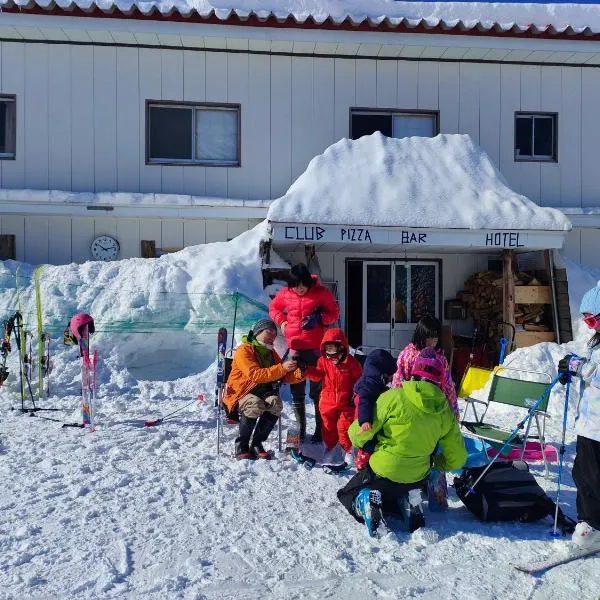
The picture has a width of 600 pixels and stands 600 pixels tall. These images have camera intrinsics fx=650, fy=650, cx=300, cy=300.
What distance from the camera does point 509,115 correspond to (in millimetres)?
12086

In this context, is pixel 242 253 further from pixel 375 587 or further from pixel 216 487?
pixel 375 587

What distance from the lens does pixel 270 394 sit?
6020 mm

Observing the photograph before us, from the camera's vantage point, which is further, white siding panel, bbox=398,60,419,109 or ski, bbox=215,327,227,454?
white siding panel, bbox=398,60,419,109

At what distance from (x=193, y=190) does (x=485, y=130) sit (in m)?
5.48

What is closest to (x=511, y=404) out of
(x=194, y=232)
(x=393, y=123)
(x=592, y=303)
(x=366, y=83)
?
(x=592, y=303)

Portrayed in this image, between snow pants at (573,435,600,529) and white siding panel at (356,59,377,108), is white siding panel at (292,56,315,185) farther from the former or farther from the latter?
snow pants at (573,435,600,529)

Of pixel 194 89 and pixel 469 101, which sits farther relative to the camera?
pixel 469 101

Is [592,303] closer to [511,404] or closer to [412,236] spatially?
[511,404]

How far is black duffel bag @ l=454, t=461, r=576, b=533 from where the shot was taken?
14.9 feet

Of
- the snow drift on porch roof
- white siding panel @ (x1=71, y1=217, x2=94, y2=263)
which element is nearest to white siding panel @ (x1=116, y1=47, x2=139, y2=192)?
white siding panel @ (x1=71, y1=217, x2=94, y2=263)

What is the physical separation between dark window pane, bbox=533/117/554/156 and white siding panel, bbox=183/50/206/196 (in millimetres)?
6248

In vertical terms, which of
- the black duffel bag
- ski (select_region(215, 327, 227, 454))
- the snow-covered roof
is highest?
the snow-covered roof

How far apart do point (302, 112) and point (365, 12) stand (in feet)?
9.32

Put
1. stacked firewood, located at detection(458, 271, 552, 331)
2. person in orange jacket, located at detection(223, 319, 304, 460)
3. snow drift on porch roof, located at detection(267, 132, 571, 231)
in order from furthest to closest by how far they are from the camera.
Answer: stacked firewood, located at detection(458, 271, 552, 331)
snow drift on porch roof, located at detection(267, 132, 571, 231)
person in orange jacket, located at detection(223, 319, 304, 460)
